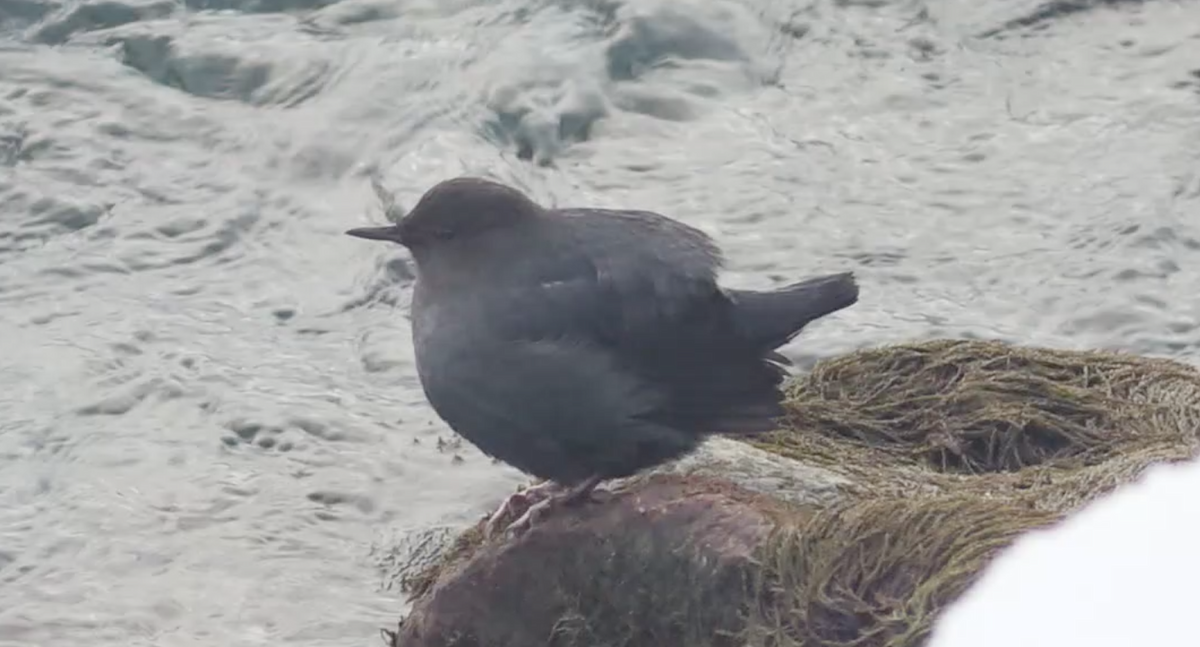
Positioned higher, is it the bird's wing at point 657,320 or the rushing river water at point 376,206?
the bird's wing at point 657,320

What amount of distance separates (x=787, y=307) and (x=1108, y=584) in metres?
2.10

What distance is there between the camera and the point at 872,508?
353 centimetres

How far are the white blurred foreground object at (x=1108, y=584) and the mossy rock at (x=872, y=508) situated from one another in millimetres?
792

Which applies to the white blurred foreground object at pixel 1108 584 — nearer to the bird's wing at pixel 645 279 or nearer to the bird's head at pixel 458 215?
the bird's wing at pixel 645 279

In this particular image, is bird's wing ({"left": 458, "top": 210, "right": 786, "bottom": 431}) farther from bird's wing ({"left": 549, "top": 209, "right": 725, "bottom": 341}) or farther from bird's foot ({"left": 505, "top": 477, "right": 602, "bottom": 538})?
bird's foot ({"left": 505, "top": 477, "right": 602, "bottom": 538})

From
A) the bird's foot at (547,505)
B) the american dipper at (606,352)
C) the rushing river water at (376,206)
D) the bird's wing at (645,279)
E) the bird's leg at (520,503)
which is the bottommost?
the rushing river water at (376,206)

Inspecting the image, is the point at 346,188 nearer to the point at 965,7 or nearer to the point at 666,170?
the point at 666,170

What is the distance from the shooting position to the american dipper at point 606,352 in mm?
4016

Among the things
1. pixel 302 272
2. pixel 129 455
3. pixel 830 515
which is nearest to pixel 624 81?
pixel 302 272

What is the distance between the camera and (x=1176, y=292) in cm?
630

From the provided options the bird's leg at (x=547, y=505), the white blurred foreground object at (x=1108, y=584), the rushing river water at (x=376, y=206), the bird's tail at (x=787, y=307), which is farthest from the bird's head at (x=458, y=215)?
the white blurred foreground object at (x=1108, y=584)

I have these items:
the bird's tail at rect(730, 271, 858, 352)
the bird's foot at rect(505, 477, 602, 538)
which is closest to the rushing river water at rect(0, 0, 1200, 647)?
the bird's foot at rect(505, 477, 602, 538)

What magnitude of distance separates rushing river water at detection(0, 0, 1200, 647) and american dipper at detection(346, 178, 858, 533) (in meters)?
0.94

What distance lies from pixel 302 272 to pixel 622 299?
2947mm
